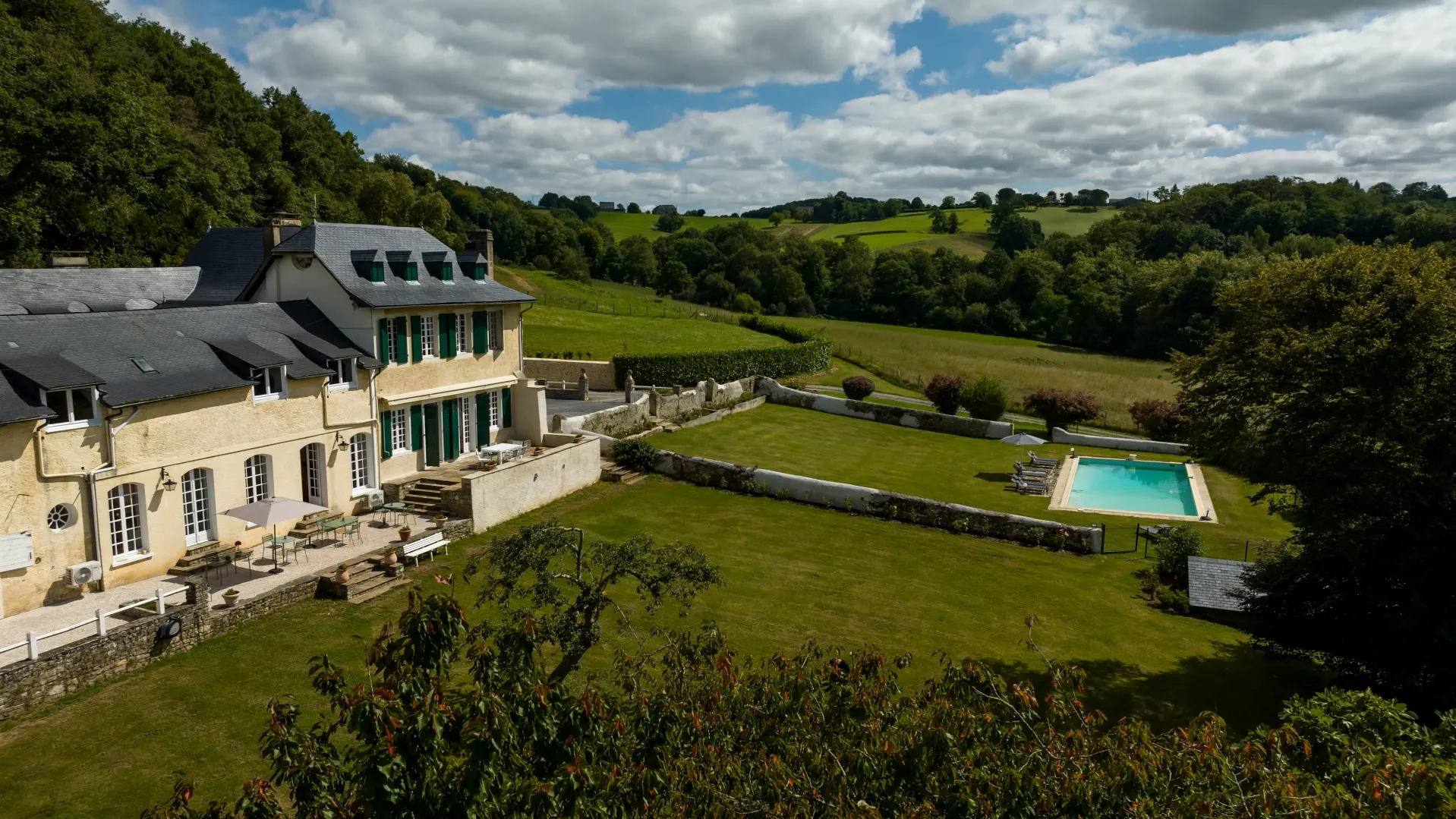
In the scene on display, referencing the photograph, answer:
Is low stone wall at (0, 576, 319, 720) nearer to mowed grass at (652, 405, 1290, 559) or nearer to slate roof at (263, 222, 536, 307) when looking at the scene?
slate roof at (263, 222, 536, 307)

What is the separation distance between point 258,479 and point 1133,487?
29600mm

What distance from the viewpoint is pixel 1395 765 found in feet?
24.4

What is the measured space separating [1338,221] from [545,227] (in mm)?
91471

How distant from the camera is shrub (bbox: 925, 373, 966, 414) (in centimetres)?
4328

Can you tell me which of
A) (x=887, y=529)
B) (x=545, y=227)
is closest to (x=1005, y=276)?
(x=545, y=227)

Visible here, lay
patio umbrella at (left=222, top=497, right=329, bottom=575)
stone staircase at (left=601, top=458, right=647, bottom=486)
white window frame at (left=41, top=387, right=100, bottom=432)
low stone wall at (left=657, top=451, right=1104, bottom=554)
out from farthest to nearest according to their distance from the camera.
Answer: stone staircase at (left=601, top=458, right=647, bottom=486) < low stone wall at (left=657, top=451, right=1104, bottom=554) < patio umbrella at (left=222, top=497, right=329, bottom=575) < white window frame at (left=41, top=387, right=100, bottom=432)

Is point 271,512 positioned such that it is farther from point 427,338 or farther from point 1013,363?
point 1013,363

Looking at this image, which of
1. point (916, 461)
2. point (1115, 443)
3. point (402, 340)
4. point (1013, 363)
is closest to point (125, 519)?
point (402, 340)

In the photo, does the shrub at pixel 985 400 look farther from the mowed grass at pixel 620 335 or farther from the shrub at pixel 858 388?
the mowed grass at pixel 620 335

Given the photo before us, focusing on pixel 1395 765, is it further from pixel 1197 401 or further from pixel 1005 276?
pixel 1005 276

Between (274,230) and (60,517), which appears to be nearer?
(60,517)

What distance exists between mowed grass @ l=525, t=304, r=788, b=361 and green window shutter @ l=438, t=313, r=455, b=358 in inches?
794

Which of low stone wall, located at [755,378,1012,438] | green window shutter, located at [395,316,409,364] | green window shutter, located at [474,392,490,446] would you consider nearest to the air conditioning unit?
green window shutter, located at [395,316,409,364]

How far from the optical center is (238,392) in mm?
20703
